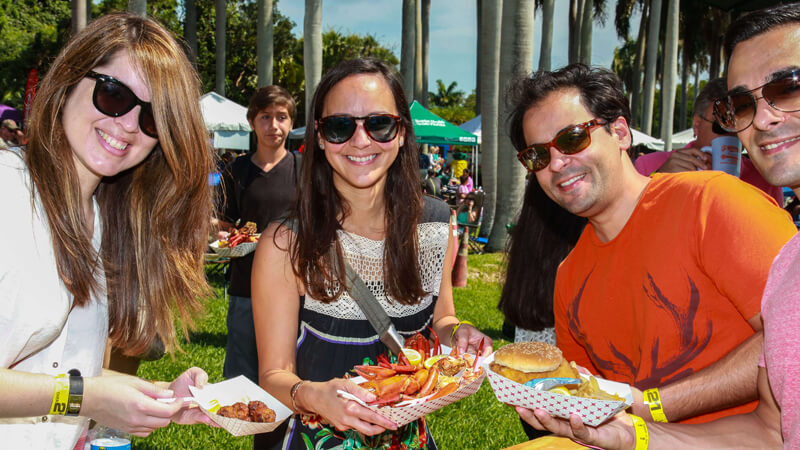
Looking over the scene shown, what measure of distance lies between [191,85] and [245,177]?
3.65 metres

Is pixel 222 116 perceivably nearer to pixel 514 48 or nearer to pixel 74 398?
pixel 514 48

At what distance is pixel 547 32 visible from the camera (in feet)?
75.2

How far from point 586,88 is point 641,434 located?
162 centimetres

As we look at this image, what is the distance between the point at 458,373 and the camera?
2.65m

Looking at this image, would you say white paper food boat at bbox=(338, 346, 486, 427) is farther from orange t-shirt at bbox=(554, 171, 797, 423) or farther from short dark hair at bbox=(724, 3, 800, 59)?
short dark hair at bbox=(724, 3, 800, 59)

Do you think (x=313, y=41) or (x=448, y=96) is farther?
(x=448, y=96)

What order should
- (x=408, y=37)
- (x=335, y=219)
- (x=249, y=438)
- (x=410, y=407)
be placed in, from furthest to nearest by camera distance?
(x=408, y=37), (x=249, y=438), (x=335, y=219), (x=410, y=407)

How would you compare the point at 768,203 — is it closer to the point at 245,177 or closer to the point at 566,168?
the point at 566,168

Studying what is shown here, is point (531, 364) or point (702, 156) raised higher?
point (702, 156)

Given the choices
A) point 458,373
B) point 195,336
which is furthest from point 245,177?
point 458,373

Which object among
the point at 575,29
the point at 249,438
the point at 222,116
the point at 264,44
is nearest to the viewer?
the point at 249,438

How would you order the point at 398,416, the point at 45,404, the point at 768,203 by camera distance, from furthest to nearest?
the point at 768,203 → the point at 398,416 → the point at 45,404

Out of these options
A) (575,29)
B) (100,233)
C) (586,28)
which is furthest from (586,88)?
(575,29)

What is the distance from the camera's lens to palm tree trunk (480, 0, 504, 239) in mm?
15250
